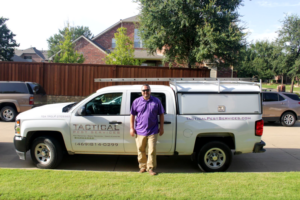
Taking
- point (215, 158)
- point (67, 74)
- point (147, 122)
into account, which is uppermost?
point (67, 74)

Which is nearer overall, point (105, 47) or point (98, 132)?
point (98, 132)

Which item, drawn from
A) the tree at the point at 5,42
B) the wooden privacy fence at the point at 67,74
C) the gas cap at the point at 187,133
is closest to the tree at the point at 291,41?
the wooden privacy fence at the point at 67,74

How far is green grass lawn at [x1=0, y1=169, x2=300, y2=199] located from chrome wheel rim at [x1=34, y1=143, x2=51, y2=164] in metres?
0.57

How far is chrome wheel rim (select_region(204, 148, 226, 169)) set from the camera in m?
5.32

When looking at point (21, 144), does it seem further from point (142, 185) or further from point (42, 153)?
point (142, 185)

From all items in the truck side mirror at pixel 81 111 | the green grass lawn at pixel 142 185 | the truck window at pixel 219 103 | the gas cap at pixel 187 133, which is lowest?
the green grass lawn at pixel 142 185

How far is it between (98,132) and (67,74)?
11.1 m

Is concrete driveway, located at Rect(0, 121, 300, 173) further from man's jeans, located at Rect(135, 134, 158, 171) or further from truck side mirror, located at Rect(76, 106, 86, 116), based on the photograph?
truck side mirror, located at Rect(76, 106, 86, 116)

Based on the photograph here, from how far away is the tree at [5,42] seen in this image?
37.5m

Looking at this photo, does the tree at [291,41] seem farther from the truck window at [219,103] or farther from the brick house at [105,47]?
the truck window at [219,103]

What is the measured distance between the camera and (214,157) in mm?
5320

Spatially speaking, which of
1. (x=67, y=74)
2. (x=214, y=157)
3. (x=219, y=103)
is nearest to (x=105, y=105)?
(x=219, y=103)

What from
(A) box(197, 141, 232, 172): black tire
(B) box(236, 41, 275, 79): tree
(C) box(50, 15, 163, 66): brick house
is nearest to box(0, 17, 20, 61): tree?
(C) box(50, 15, 163, 66): brick house

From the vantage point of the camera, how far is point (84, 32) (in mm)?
67938
